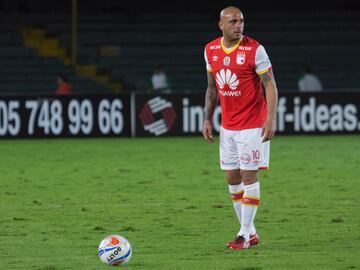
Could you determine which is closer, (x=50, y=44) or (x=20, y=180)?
(x=20, y=180)

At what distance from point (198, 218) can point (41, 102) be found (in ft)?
43.7

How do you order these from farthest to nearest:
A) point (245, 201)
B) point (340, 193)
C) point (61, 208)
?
point (340, 193) → point (61, 208) → point (245, 201)

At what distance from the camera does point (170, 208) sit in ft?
39.8

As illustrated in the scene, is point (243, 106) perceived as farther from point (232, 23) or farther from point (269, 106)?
point (232, 23)

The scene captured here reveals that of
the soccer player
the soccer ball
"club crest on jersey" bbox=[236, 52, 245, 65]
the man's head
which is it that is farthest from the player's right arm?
the soccer ball

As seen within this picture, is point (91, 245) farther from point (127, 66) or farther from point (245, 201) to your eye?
point (127, 66)

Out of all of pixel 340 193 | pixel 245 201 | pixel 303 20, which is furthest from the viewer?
pixel 303 20

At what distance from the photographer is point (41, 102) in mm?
23984

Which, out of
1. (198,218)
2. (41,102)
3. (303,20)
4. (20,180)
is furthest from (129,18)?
(198,218)

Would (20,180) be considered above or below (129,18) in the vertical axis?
below

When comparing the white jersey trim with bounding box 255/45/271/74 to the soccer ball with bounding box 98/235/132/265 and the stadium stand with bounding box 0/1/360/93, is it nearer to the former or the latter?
the soccer ball with bounding box 98/235/132/265

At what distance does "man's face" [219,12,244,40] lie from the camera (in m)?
9.07

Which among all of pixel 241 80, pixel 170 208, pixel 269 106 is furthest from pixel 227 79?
pixel 170 208

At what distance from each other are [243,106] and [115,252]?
198 cm
